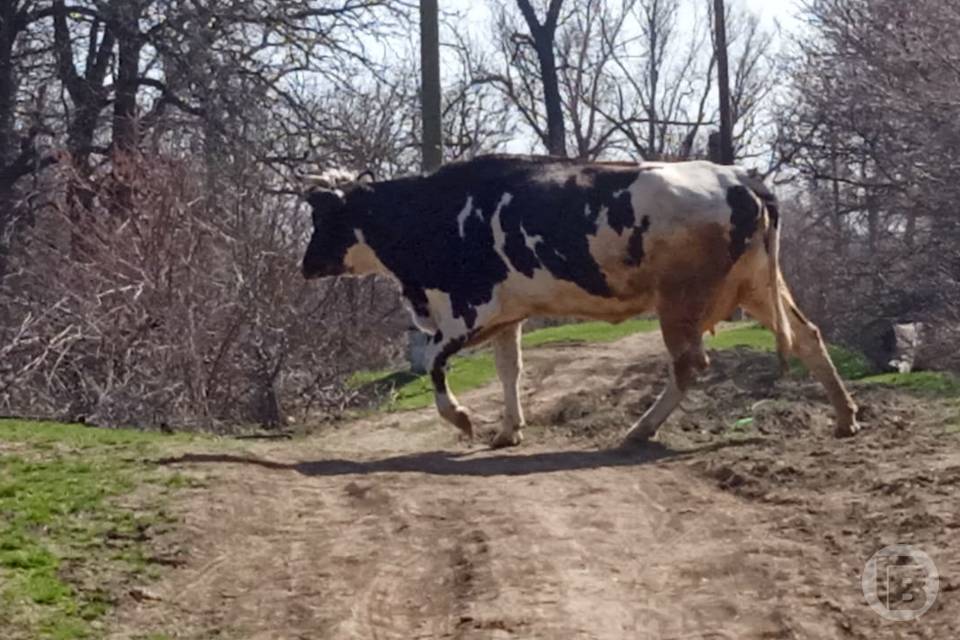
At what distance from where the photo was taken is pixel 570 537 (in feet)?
27.0

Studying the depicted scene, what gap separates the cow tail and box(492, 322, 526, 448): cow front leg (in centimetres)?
225

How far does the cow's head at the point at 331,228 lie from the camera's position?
13445 millimetres

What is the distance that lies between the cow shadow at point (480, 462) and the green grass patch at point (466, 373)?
4494 millimetres

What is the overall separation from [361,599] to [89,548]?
1691mm

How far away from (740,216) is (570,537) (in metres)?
4.31

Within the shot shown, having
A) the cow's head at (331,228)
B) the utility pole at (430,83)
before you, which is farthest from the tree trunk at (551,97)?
the cow's head at (331,228)

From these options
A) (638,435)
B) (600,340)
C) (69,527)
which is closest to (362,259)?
(638,435)

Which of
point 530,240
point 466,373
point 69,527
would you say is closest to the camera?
point 69,527

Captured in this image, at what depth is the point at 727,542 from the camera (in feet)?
26.1

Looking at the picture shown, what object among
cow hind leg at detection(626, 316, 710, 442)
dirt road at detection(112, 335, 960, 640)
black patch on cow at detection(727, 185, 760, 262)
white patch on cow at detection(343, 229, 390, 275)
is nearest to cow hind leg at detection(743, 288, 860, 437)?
dirt road at detection(112, 335, 960, 640)

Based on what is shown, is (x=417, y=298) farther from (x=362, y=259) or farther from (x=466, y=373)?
(x=466, y=373)

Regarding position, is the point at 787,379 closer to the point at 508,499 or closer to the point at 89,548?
the point at 508,499

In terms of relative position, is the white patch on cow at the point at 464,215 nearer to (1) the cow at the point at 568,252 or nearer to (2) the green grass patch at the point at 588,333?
(1) the cow at the point at 568,252

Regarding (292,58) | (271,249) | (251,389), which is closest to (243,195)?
(271,249)
